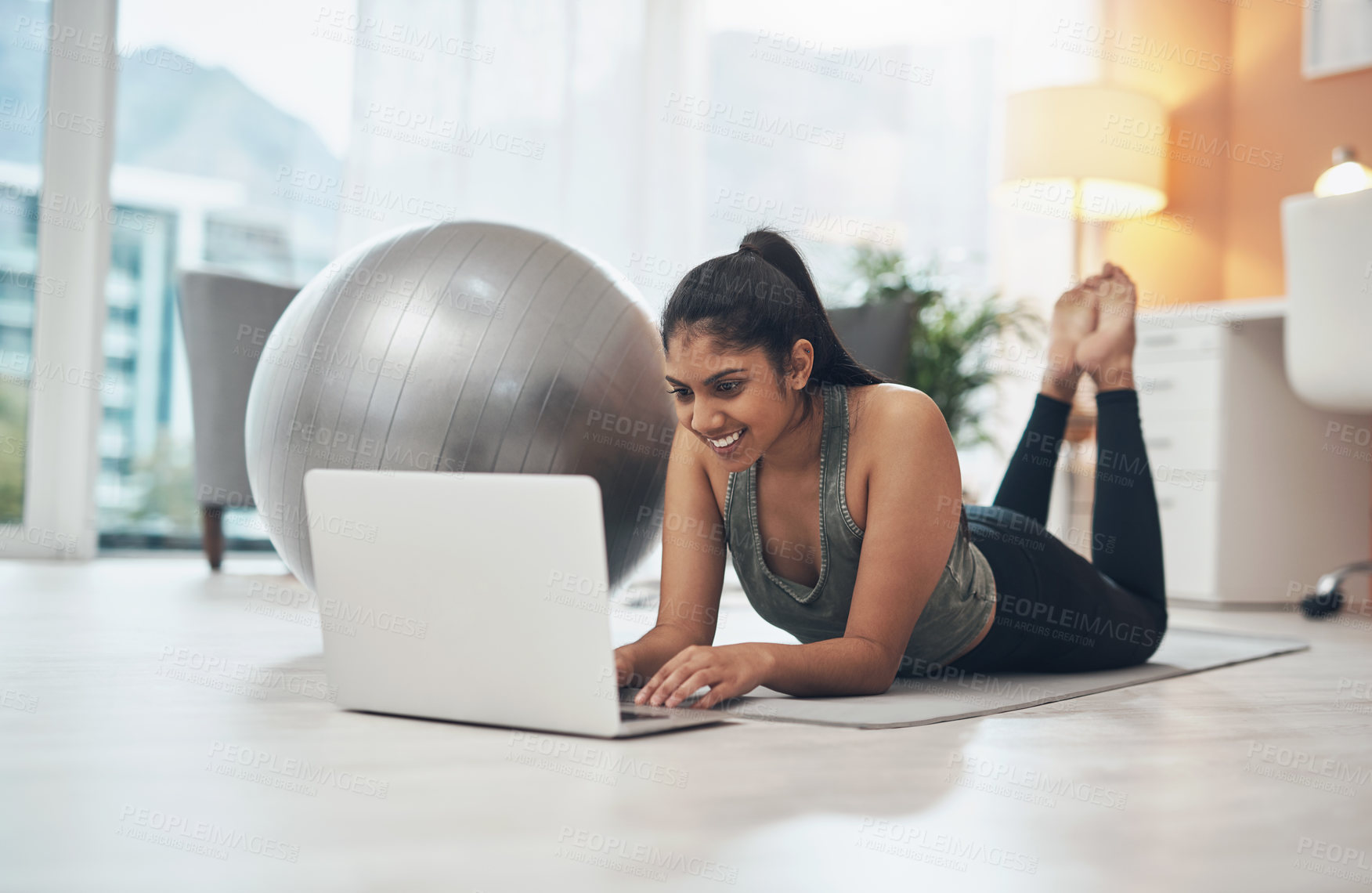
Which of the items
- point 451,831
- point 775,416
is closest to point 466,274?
point 775,416

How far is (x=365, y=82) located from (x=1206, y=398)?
254 centimetres

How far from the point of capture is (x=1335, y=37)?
3.55 meters

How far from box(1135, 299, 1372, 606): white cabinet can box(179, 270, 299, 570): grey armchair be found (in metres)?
2.38

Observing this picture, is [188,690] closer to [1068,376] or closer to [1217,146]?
A: [1068,376]

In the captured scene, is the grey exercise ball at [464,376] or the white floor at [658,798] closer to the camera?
the white floor at [658,798]

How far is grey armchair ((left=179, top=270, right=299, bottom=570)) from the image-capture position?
9.66 ft
